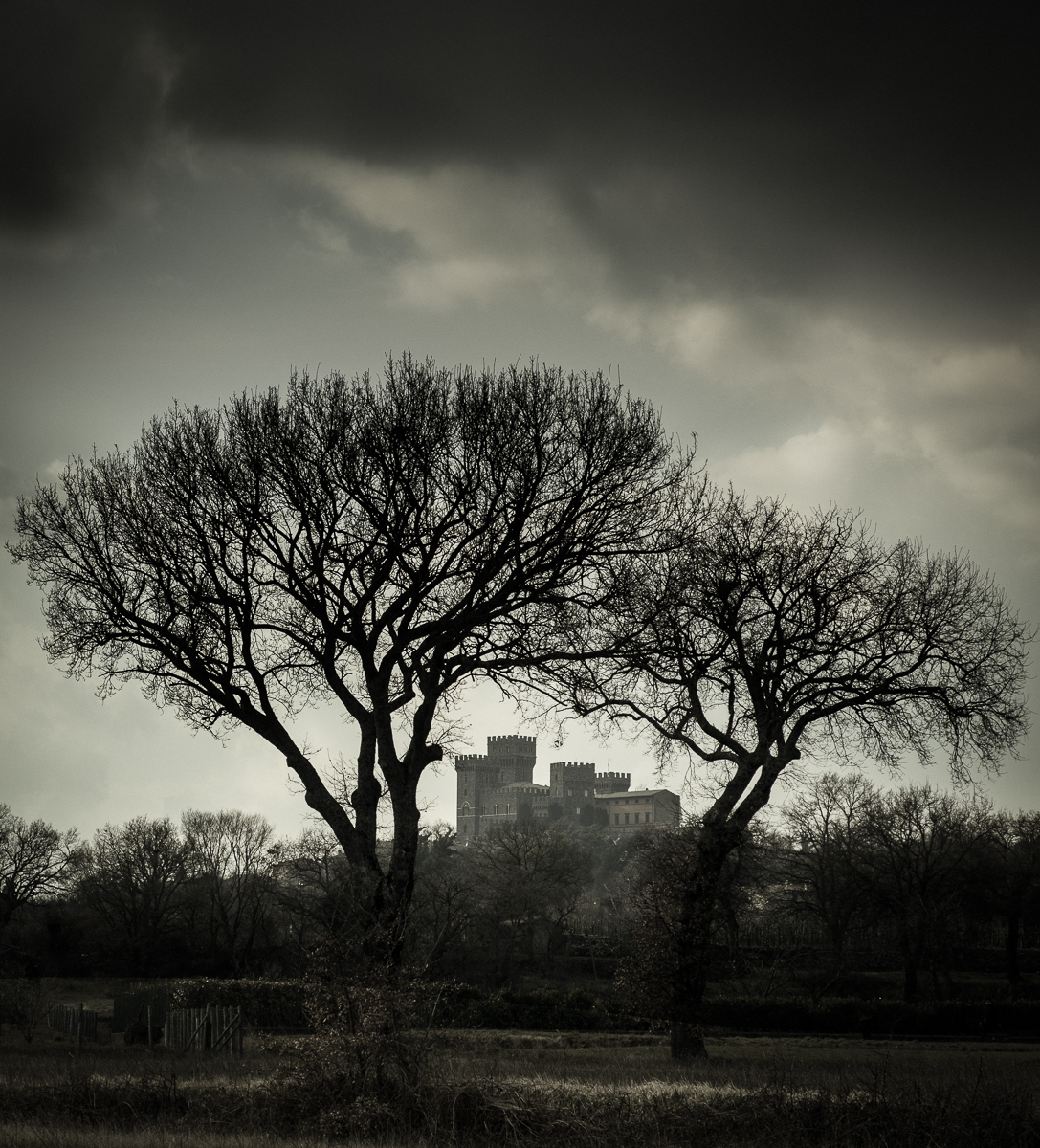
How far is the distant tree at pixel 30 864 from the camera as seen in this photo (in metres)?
54.3

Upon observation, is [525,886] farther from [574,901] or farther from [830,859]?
[830,859]

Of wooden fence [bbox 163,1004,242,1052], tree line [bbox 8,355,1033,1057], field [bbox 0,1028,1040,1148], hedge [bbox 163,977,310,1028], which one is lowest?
hedge [bbox 163,977,310,1028]

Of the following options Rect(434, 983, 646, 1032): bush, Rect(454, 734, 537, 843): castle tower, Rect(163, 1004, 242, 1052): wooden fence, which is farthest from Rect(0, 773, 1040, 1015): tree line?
Rect(454, 734, 537, 843): castle tower

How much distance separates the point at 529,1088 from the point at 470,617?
7425 millimetres

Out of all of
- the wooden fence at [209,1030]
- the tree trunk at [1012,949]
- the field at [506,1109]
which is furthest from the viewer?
the tree trunk at [1012,949]

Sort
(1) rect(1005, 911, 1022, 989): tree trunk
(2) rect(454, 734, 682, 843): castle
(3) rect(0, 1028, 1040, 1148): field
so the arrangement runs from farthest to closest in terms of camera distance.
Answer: (2) rect(454, 734, 682, 843): castle < (1) rect(1005, 911, 1022, 989): tree trunk < (3) rect(0, 1028, 1040, 1148): field

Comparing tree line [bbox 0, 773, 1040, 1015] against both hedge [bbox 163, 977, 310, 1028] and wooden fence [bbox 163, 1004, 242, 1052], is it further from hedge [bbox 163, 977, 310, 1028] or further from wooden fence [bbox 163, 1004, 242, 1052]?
wooden fence [bbox 163, 1004, 242, 1052]

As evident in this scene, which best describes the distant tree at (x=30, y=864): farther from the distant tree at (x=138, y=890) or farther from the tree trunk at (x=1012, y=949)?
the tree trunk at (x=1012, y=949)

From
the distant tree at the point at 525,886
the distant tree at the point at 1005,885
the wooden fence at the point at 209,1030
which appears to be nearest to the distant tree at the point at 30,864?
the distant tree at the point at 525,886

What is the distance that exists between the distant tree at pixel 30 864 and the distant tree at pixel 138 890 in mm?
1367

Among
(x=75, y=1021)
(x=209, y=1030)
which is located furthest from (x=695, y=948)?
(x=75, y=1021)

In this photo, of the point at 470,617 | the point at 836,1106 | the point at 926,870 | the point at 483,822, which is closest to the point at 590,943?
the point at 926,870

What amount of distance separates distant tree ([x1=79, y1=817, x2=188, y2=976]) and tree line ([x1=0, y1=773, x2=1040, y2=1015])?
110 millimetres

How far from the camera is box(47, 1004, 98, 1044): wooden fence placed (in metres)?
27.6
